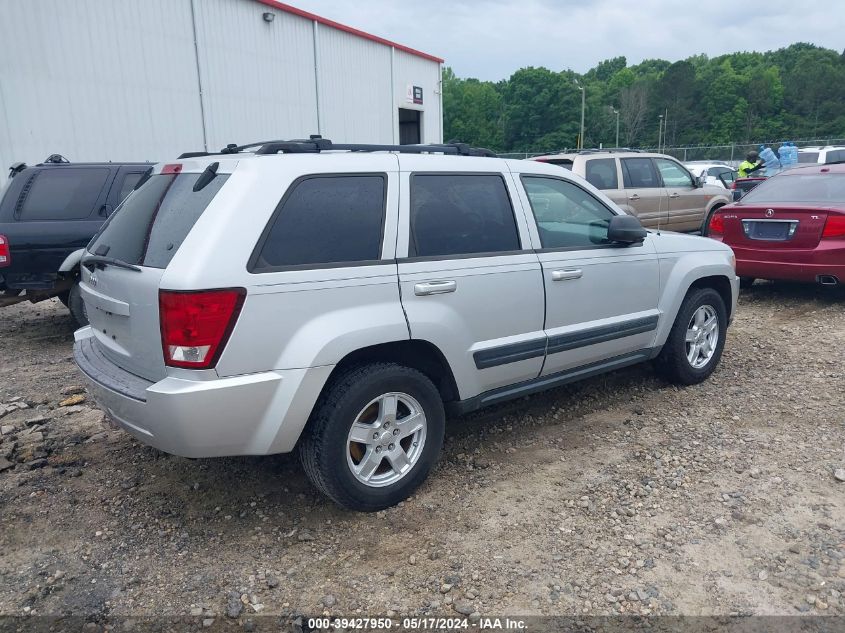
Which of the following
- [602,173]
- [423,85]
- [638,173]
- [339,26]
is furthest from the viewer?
[423,85]

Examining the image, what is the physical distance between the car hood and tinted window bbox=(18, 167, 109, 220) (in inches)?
231

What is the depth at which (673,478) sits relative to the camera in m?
3.68

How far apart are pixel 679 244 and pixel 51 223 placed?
619 centimetres

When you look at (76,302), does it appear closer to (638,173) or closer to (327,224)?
(327,224)

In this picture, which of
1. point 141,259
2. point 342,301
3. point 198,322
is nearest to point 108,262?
point 141,259

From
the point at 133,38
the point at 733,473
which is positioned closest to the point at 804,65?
the point at 133,38

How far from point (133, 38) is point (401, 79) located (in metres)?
11.5

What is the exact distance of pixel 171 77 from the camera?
15.3 metres

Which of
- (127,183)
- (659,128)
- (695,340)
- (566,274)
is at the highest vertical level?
(659,128)

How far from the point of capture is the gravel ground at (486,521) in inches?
108

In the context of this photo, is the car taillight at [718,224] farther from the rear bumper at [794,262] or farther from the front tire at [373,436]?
the front tire at [373,436]

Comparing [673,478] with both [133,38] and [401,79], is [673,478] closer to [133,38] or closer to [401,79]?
[133,38]

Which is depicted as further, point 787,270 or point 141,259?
point 787,270

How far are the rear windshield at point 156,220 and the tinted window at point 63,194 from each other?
3.94m
